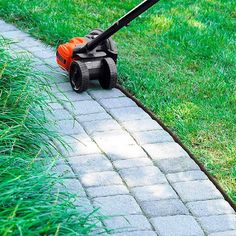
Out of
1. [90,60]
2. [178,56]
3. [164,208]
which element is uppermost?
[90,60]

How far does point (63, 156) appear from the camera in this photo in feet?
16.3

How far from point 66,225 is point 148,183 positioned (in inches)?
46.7

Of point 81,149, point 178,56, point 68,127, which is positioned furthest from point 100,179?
point 178,56

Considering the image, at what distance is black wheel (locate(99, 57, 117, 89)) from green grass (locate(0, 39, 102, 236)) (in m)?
0.63

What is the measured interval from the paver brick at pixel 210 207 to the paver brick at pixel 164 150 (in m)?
0.58

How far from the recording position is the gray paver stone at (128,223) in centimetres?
424

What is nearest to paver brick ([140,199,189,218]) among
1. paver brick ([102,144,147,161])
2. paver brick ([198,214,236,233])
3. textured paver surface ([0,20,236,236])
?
textured paver surface ([0,20,236,236])

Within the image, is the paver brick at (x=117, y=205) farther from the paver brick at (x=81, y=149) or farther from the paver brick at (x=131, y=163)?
the paver brick at (x=81, y=149)

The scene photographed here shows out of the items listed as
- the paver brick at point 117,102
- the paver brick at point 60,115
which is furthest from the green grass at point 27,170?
the paver brick at point 117,102

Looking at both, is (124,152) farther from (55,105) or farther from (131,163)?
(55,105)

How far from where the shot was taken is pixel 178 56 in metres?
6.82

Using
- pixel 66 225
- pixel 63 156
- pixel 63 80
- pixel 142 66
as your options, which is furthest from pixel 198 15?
pixel 66 225

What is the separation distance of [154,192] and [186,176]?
0.97 feet

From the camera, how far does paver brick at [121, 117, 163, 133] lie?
5.44m
